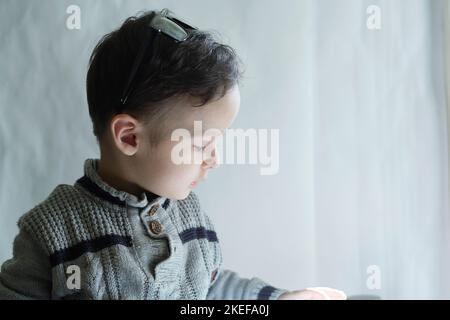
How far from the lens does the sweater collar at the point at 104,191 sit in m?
0.72

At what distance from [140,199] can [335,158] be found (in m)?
0.30

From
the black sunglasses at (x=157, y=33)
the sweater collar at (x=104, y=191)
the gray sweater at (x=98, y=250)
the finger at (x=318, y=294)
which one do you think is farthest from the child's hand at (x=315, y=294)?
the black sunglasses at (x=157, y=33)

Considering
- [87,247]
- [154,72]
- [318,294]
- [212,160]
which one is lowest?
[318,294]

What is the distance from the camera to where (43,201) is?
0.74m

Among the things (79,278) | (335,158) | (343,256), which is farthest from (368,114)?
(79,278)

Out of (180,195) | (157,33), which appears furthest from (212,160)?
(157,33)

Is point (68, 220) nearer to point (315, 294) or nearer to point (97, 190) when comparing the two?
point (97, 190)

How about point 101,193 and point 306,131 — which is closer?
point 101,193

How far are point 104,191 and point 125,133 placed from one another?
0.27 feet

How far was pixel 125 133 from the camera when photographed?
0.72 metres

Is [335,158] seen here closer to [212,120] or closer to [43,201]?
[212,120]

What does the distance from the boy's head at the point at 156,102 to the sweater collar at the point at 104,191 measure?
0.02 metres

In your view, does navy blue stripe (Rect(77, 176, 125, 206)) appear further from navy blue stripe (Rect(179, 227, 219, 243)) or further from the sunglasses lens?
the sunglasses lens

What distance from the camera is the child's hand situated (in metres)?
0.79
